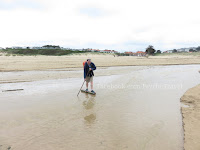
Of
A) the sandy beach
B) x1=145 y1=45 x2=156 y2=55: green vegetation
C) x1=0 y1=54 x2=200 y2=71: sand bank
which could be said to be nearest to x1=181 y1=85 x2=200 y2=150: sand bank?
the sandy beach

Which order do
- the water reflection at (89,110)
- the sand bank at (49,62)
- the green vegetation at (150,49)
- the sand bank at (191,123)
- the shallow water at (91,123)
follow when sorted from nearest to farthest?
Result: 1. the sand bank at (191,123)
2. the shallow water at (91,123)
3. the water reflection at (89,110)
4. the sand bank at (49,62)
5. the green vegetation at (150,49)

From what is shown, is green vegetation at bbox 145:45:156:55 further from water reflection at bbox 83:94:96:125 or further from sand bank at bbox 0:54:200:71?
water reflection at bbox 83:94:96:125

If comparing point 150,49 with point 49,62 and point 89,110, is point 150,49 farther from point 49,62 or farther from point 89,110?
point 89,110

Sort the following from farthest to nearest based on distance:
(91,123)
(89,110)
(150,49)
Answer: (150,49) → (89,110) → (91,123)

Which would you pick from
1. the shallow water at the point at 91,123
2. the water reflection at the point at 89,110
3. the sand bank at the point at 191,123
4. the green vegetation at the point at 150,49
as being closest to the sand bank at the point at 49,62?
the shallow water at the point at 91,123

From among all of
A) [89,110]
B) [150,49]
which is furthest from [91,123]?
[150,49]

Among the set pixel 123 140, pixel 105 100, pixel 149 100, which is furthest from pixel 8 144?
pixel 149 100

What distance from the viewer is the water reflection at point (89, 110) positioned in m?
5.12

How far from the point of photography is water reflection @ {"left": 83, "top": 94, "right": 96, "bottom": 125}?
5121 mm

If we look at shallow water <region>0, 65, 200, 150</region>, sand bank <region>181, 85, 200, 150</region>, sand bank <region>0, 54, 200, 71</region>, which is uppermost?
sand bank <region>0, 54, 200, 71</region>

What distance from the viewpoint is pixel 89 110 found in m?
6.07

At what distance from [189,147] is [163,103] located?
348 centimetres

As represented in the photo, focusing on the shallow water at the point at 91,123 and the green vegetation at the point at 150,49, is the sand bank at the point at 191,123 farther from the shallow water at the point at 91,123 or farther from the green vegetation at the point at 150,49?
the green vegetation at the point at 150,49

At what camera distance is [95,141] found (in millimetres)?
3848
